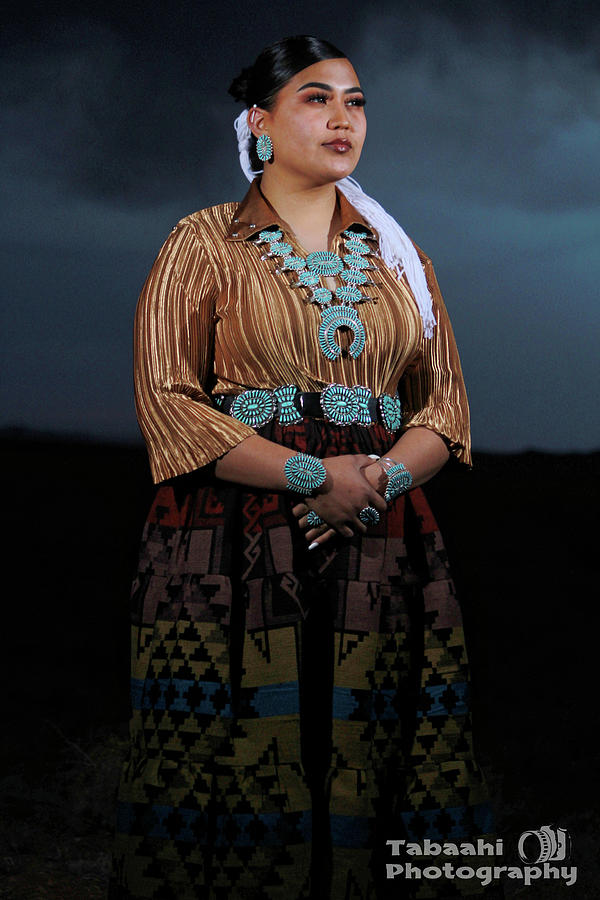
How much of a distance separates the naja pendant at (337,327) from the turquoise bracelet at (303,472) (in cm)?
23

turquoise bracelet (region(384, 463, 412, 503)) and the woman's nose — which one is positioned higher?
the woman's nose

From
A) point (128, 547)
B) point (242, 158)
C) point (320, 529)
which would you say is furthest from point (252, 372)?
point (128, 547)

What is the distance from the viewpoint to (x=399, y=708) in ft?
7.13

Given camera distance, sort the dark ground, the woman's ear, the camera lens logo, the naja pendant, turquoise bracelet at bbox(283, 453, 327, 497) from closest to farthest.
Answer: turquoise bracelet at bbox(283, 453, 327, 497)
the naja pendant
the woman's ear
the camera lens logo
the dark ground

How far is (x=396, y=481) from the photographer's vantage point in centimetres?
212

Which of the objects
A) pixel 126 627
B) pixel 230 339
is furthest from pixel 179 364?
pixel 126 627

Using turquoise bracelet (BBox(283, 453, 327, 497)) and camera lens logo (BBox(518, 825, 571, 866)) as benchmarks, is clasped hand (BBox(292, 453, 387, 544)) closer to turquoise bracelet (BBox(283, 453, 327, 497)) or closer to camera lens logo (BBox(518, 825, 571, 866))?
turquoise bracelet (BBox(283, 453, 327, 497))

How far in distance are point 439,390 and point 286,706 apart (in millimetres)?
664

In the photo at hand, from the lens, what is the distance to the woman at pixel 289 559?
2068 mm

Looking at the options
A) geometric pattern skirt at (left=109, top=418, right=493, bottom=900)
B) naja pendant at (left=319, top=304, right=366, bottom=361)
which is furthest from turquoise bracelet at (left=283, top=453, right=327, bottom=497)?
naja pendant at (left=319, top=304, right=366, bottom=361)

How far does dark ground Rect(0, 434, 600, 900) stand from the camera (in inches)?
135

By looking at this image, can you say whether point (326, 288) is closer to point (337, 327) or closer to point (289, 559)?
point (337, 327)

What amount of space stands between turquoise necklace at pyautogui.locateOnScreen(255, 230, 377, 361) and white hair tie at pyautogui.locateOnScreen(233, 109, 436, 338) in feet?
0.24

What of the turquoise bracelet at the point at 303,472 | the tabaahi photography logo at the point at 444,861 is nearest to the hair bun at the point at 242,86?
the turquoise bracelet at the point at 303,472
